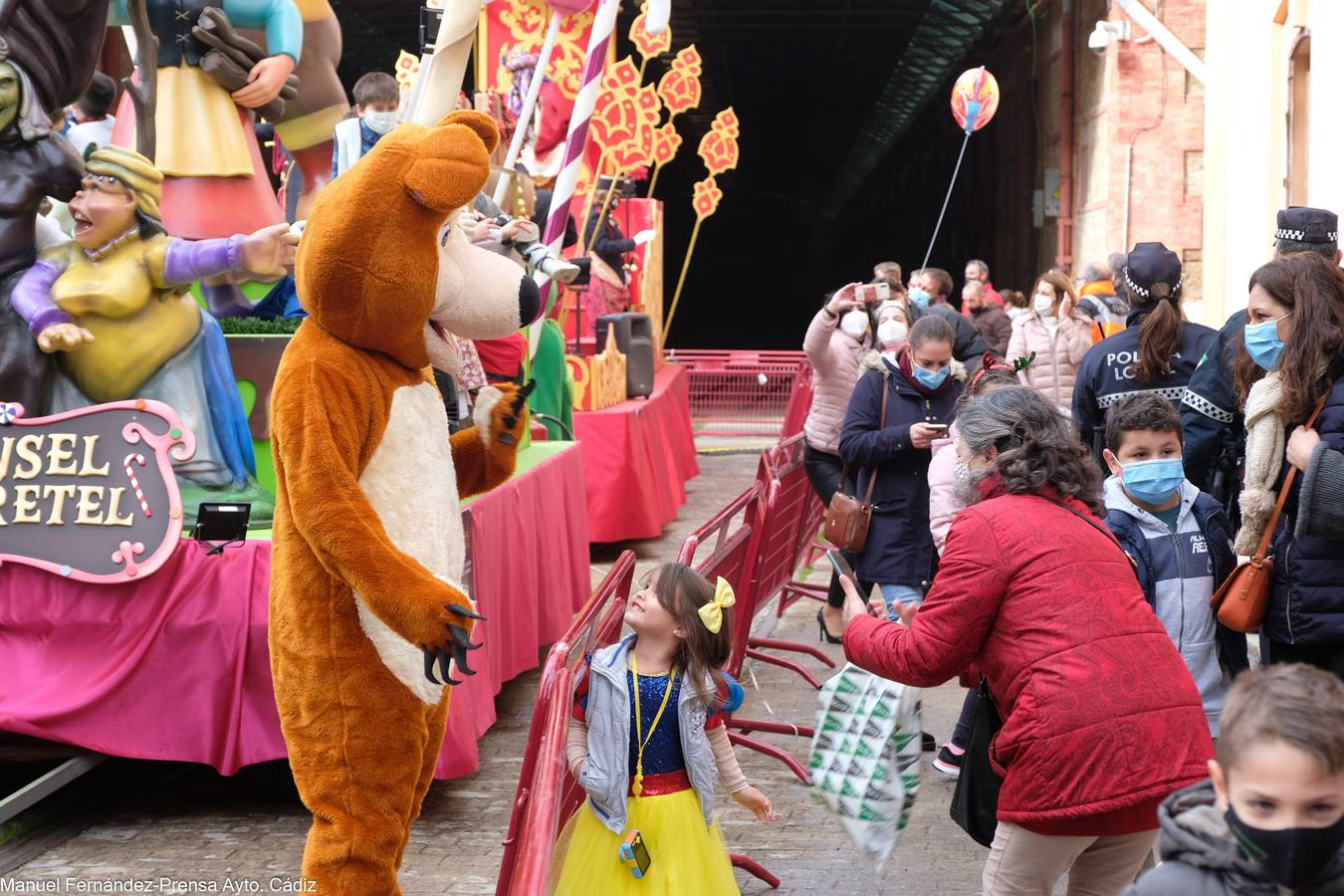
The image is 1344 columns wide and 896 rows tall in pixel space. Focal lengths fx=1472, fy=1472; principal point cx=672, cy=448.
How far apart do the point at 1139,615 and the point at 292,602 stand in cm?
189

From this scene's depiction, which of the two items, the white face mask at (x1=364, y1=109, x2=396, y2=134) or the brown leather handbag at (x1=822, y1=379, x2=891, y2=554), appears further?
the white face mask at (x1=364, y1=109, x2=396, y2=134)

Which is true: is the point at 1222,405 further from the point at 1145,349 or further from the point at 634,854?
the point at 634,854

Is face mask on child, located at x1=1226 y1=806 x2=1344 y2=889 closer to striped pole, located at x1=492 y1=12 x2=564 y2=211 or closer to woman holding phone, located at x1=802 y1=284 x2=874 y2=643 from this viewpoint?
woman holding phone, located at x1=802 y1=284 x2=874 y2=643

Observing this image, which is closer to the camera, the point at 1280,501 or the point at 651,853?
the point at 651,853

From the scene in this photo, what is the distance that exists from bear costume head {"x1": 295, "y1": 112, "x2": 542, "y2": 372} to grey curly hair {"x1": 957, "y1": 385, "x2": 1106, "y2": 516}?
4.31 feet

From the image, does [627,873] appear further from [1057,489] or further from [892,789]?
[1057,489]

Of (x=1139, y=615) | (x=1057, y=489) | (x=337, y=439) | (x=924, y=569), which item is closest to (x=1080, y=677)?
(x=1139, y=615)

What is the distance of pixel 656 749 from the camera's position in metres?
3.66

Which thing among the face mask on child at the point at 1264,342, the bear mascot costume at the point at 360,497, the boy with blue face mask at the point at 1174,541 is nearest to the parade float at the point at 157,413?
the bear mascot costume at the point at 360,497

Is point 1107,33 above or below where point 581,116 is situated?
above

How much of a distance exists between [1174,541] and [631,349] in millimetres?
8237

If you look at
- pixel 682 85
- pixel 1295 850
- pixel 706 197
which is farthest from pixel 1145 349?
pixel 706 197

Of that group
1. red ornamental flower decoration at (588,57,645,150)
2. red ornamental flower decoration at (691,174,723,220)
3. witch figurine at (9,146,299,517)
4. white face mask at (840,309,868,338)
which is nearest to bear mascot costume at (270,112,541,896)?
witch figurine at (9,146,299,517)

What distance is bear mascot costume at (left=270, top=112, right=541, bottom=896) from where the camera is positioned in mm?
3344
